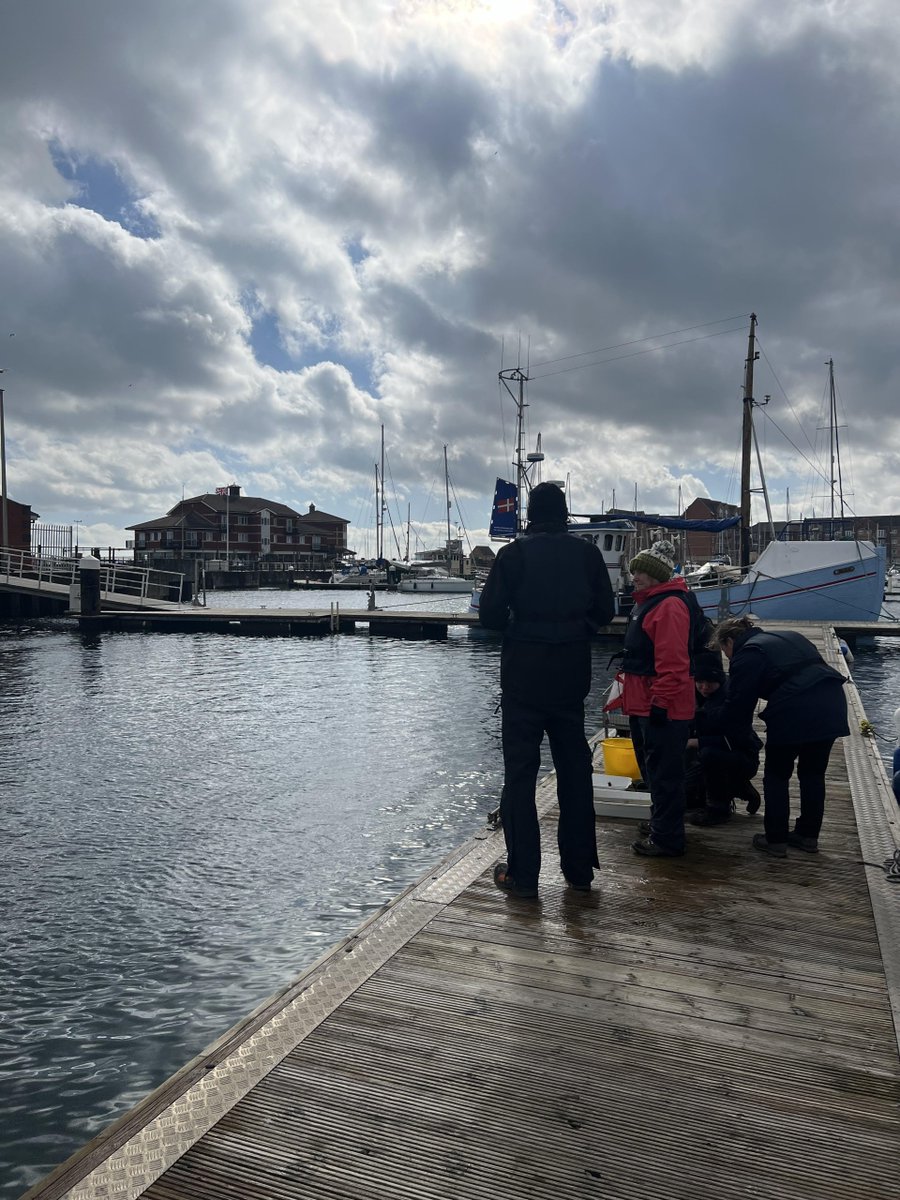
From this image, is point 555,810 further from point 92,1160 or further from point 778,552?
point 778,552

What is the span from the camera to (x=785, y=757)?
4934 millimetres

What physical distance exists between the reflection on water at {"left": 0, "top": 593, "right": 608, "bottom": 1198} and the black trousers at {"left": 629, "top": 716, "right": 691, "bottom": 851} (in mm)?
2768

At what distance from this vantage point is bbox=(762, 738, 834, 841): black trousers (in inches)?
193

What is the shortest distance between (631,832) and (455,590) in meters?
80.0

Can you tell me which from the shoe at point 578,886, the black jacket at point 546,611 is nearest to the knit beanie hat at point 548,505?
the black jacket at point 546,611

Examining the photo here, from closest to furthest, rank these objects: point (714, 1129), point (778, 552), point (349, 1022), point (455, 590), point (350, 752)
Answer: point (714, 1129), point (349, 1022), point (350, 752), point (778, 552), point (455, 590)

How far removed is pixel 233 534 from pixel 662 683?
116514 mm

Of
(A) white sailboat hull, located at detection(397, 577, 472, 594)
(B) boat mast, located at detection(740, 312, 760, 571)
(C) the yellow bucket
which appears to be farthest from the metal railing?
(C) the yellow bucket

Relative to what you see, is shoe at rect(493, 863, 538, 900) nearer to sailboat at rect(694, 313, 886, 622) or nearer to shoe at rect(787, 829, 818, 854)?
shoe at rect(787, 829, 818, 854)

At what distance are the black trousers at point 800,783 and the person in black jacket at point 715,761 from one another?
624mm

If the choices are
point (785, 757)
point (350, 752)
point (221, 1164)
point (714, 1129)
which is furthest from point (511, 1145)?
point (350, 752)

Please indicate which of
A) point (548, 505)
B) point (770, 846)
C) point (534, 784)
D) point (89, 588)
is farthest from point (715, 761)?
Answer: point (89, 588)

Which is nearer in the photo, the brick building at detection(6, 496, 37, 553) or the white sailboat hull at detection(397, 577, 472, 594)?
the brick building at detection(6, 496, 37, 553)

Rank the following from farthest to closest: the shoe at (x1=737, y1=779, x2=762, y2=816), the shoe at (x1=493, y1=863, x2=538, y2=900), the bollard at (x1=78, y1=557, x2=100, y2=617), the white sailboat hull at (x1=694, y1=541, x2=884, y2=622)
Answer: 1. the bollard at (x1=78, y1=557, x2=100, y2=617)
2. the white sailboat hull at (x1=694, y1=541, x2=884, y2=622)
3. the shoe at (x1=737, y1=779, x2=762, y2=816)
4. the shoe at (x1=493, y1=863, x2=538, y2=900)
